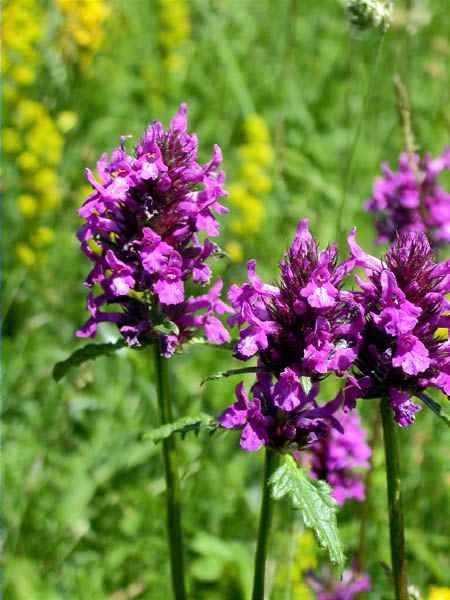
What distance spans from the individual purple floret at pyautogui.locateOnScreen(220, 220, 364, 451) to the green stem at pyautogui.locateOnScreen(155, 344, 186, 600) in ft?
1.14

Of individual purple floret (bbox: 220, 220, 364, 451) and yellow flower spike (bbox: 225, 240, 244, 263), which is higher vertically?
yellow flower spike (bbox: 225, 240, 244, 263)

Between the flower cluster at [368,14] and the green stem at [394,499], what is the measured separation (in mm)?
1223

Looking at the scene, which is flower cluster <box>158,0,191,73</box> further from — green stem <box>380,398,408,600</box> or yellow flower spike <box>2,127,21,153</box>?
green stem <box>380,398,408,600</box>

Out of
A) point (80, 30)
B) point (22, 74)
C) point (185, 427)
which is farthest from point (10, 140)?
point (185, 427)

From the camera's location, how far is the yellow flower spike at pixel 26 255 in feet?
15.8

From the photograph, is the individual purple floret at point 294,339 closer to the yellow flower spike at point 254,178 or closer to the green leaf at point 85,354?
the green leaf at point 85,354

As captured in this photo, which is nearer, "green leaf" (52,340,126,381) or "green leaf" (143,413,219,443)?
"green leaf" (143,413,219,443)

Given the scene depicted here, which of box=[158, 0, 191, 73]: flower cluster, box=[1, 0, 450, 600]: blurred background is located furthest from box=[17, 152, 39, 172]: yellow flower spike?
box=[158, 0, 191, 73]: flower cluster

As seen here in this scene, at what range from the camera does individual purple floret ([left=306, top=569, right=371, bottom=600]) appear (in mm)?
2809

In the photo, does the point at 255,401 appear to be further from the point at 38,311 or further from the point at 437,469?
the point at 38,311

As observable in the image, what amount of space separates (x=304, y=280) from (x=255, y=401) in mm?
275

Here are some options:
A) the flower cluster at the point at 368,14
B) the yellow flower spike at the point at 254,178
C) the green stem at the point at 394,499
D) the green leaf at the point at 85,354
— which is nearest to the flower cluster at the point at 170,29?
the yellow flower spike at the point at 254,178

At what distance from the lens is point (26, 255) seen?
15.8 feet

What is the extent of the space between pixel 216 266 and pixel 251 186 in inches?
24.5
